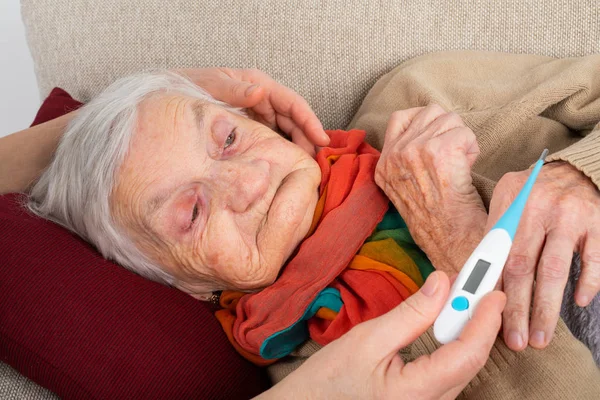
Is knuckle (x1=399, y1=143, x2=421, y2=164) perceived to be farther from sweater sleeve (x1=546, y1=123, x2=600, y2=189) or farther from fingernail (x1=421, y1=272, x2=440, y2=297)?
fingernail (x1=421, y1=272, x2=440, y2=297)

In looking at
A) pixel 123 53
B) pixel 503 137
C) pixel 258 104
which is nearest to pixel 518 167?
pixel 503 137

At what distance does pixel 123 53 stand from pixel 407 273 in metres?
1.30

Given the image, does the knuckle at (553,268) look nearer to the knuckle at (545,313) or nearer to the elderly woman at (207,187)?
the knuckle at (545,313)

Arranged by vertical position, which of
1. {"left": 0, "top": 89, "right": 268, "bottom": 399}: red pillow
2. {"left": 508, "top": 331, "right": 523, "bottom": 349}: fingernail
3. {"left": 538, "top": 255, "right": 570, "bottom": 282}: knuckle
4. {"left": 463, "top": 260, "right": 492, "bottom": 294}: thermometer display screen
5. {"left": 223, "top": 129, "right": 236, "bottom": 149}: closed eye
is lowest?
{"left": 0, "top": 89, "right": 268, "bottom": 399}: red pillow

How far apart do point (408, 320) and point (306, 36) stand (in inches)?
50.8

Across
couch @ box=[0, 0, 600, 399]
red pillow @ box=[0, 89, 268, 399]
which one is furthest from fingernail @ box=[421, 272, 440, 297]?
couch @ box=[0, 0, 600, 399]

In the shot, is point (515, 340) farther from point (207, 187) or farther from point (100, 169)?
point (100, 169)

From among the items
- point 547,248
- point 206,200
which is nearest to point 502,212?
point 547,248

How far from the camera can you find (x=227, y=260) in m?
1.22

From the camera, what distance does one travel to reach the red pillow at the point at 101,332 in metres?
1.16

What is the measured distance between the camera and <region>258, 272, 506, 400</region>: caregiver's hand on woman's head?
0.74 meters

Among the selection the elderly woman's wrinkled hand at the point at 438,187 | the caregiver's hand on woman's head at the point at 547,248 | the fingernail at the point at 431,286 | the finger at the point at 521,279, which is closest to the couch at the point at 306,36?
the elderly woman's wrinkled hand at the point at 438,187

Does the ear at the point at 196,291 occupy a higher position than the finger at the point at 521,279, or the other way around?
the finger at the point at 521,279

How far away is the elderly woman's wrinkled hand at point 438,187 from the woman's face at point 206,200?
0.20m
